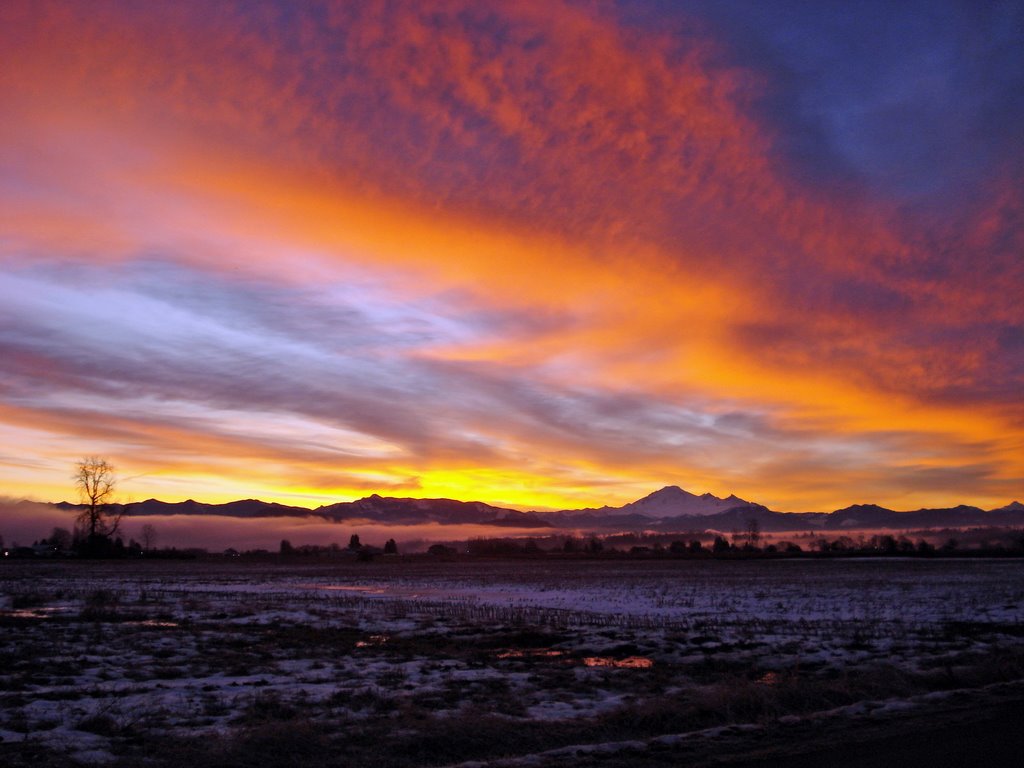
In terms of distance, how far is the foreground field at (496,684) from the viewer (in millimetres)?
11078

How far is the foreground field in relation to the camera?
1108cm

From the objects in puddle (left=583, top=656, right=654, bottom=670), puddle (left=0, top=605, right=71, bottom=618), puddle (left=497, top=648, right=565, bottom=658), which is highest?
puddle (left=583, top=656, right=654, bottom=670)

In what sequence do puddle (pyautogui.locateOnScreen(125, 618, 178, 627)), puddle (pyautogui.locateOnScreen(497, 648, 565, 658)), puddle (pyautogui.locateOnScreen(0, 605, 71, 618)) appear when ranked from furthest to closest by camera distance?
1. puddle (pyautogui.locateOnScreen(0, 605, 71, 618))
2. puddle (pyautogui.locateOnScreen(125, 618, 178, 627))
3. puddle (pyautogui.locateOnScreen(497, 648, 565, 658))

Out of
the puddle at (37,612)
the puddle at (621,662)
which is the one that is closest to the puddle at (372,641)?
the puddle at (621,662)

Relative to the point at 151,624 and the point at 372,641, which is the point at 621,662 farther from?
the point at 151,624

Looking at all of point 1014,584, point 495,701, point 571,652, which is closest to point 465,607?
point 571,652

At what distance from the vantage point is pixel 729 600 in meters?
41.6

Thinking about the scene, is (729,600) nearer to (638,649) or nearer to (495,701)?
(638,649)

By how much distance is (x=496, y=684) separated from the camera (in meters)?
17.0

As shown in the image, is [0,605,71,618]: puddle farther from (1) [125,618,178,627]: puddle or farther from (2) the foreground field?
(1) [125,618,178,627]: puddle

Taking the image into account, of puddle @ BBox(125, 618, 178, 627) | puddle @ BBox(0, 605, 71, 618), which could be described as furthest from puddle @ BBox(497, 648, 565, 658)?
puddle @ BBox(0, 605, 71, 618)

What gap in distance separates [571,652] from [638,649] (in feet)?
6.81

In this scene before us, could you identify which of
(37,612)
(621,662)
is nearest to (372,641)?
(621,662)

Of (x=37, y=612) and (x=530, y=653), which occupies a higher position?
(x=530, y=653)
